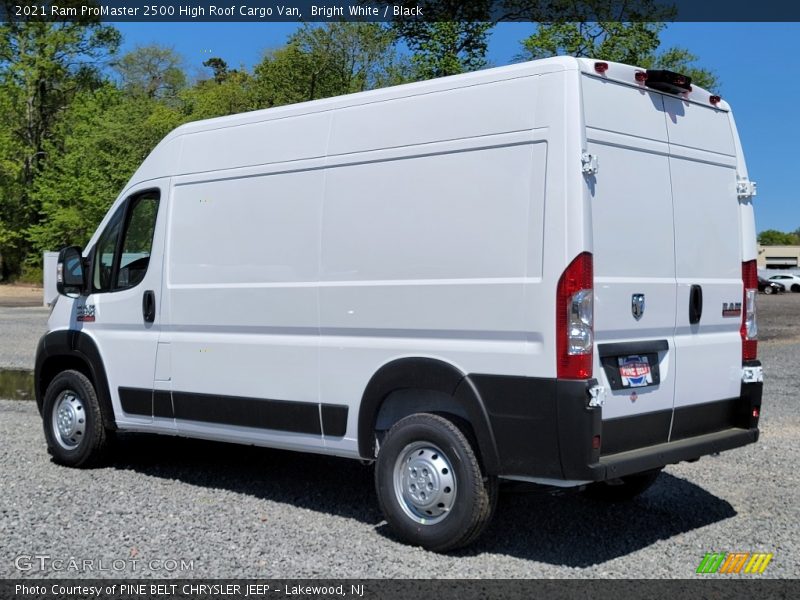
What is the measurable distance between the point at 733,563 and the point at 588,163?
237cm

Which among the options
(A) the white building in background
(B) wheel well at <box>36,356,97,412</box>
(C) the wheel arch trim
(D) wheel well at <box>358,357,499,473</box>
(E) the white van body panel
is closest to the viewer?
(E) the white van body panel

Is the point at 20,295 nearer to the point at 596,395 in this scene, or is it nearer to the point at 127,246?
the point at 127,246

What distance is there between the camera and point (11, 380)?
14352mm

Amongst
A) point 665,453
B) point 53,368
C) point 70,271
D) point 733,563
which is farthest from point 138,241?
point 733,563

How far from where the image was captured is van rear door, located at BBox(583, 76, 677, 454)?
5.47 metres

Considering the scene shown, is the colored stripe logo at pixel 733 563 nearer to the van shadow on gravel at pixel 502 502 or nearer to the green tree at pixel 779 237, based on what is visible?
the van shadow on gravel at pixel 502 502

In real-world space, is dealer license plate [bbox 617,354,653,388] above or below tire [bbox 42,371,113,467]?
above

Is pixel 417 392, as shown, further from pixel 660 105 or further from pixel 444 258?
pixel 660 105

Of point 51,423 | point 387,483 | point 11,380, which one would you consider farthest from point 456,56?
point 387,483

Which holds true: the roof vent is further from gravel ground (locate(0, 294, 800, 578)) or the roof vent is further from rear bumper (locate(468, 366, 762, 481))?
gravel ground (locate(0, 294, 800, 578))

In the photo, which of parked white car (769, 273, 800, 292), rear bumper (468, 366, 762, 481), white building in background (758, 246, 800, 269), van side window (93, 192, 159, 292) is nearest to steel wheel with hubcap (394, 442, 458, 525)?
rear bumper (468, 366, 762, 481)

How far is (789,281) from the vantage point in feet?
205

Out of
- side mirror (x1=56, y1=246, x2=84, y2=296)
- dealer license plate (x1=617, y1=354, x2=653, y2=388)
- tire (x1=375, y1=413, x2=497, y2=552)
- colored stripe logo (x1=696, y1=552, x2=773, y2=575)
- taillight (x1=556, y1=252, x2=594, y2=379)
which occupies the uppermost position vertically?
side mirror (x1=56, y1=246, x2=84, y2=296)
